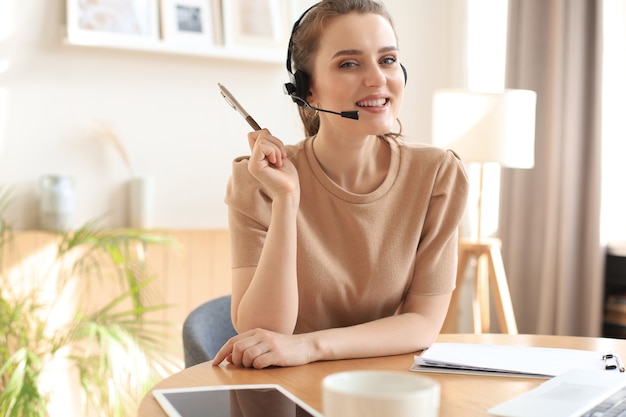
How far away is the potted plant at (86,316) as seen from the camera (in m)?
2.58

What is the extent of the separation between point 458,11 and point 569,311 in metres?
1.60

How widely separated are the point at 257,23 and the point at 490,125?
1098mm

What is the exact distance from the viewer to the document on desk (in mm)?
1203

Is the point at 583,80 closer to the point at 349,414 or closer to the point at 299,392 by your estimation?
A: the point at 299,392

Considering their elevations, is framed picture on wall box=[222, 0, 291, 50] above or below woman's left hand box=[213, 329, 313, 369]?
above

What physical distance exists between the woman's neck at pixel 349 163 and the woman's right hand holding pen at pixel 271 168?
0.17 meters

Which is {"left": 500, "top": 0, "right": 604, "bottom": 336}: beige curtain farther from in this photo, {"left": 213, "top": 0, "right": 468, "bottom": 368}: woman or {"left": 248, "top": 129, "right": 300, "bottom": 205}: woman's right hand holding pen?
{"left": 248, "top": 129, "right": 300, "bottom": 205}: woman's right hand holding pen

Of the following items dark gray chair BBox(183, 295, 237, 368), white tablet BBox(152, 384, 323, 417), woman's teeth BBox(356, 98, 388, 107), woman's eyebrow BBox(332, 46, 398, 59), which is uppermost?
woman's eyebrow BBox(332, 46, 398, 59)

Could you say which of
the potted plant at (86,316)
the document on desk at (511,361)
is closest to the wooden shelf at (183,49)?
the potted plant at (86,316)

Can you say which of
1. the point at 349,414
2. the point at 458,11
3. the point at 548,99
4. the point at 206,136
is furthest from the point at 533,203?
the point at 349,414

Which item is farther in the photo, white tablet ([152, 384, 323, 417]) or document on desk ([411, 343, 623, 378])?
document on desk ([411, 343, 623, 378])

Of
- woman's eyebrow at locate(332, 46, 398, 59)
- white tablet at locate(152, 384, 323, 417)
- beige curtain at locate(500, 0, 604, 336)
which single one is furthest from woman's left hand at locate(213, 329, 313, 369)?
beige curtain at locate(500, 0, 604, 336)

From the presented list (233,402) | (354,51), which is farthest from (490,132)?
(233,402)

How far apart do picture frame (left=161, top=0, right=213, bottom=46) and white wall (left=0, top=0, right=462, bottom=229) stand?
102 mm
